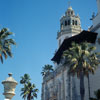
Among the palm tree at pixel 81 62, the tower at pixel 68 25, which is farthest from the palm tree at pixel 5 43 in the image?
the tower at pixel 68 25

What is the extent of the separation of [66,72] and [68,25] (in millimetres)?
19262

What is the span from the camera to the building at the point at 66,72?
125ft

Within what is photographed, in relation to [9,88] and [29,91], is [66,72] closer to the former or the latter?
[29,91]

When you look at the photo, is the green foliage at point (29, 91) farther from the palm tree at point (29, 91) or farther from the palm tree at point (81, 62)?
the palm tree at point (81, 62)

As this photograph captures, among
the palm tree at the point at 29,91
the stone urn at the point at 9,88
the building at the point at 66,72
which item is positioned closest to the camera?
the stone urn at the point at 9,88

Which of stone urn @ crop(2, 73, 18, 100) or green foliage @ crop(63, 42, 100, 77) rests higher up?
green foliage @ crop(63, 42, 100, 77)

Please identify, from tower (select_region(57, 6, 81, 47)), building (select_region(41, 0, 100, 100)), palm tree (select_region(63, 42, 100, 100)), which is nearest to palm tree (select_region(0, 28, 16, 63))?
palm tree (select_region(63, 42, 100, 100))

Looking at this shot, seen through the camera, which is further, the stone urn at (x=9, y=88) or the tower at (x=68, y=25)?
the tower at (x=68, y=25)

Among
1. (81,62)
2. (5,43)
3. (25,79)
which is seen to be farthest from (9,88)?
(25,79)

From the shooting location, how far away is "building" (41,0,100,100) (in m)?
38.2

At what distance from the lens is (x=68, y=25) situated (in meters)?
56.7

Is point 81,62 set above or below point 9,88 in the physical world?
above

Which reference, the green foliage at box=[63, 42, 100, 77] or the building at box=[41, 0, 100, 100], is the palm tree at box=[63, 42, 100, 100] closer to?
the green foliage at box=[63, 42, 100, 77]

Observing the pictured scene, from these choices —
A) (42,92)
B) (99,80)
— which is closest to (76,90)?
(99,80)
